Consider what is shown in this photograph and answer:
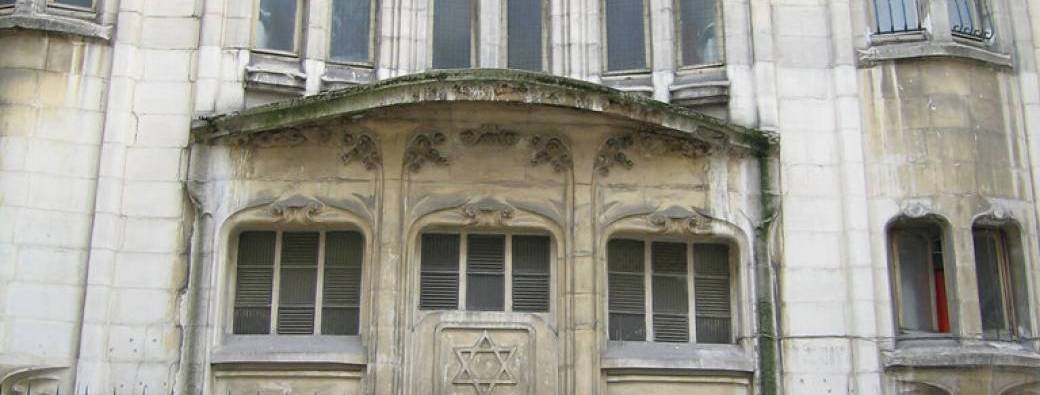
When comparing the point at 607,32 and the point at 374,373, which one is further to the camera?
the point at 607,32

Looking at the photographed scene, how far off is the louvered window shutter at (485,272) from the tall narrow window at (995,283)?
18.3ft

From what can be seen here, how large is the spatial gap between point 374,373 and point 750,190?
4.92m

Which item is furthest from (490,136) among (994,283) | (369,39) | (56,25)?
(994,283)

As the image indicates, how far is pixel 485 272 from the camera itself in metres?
13.9

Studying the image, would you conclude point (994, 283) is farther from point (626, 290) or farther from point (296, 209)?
point (296, 209)

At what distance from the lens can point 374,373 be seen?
13.0 metres

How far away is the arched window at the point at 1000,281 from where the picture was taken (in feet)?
45.2

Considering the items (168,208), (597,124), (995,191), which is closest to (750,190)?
(597,124)

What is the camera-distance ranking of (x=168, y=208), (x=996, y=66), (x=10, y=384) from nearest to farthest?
(x=10, y=384)
(x=168, y=208)
(x=996, y=66)

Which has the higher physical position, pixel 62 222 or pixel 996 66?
pixel 996 66

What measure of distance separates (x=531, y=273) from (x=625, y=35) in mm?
3370

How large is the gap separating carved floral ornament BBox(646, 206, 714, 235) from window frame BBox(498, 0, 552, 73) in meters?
2.38

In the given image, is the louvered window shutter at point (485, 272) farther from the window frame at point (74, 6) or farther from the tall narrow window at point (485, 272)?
the window frame at point (74, 6)

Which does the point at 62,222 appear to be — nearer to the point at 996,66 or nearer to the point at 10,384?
the point at 10,384
